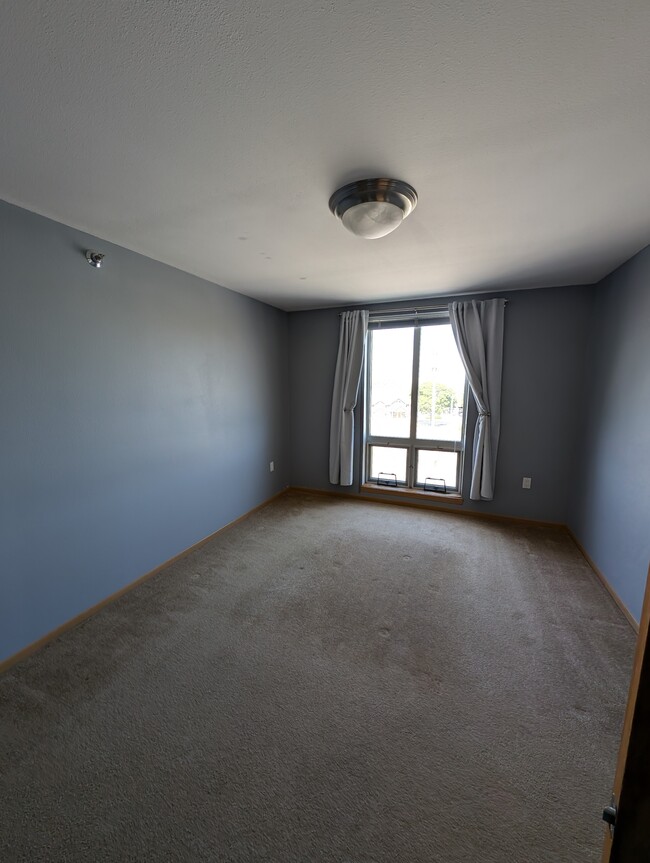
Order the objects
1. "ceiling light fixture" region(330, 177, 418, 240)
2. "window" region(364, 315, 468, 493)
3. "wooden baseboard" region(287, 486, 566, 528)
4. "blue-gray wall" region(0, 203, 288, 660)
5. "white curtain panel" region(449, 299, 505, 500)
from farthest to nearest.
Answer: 1. "window" region(364, 315, 468, 493)
2. "wooden baseboard" region(287, 486, 566, 528)
3. "white curtain panel" region(449, 299, 505, 500)
4. "blue-gray wall" region(0, 203, 288, 660)
5. "ceiling light fixture" region(330, 177, 418, 240)

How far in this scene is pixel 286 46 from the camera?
3.02ft

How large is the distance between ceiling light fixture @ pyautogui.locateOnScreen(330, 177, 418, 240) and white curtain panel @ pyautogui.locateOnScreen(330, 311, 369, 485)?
2.23 metres

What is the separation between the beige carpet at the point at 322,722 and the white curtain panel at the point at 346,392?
169 cm

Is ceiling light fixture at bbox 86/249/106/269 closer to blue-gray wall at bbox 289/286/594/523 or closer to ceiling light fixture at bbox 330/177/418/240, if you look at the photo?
ceiling light fixture at bbox 330/177/418/240

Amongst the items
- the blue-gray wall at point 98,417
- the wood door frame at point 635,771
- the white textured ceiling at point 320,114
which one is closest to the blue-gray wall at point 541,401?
the white textured ceiling at point 320,114

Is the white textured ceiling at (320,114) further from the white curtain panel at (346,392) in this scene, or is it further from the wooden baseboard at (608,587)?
the wooden baseboard at (608,587)

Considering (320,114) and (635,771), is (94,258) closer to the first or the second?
(320,114)

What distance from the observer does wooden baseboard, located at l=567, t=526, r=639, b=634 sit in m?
2.11

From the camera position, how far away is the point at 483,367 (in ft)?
11.4

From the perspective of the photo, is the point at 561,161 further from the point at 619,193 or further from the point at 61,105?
the point at 61,105

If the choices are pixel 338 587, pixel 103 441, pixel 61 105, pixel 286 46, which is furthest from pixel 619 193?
pixel 103 441

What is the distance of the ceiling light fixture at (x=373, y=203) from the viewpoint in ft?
5.01

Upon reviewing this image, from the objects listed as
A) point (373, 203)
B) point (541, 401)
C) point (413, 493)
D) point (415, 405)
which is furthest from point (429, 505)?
point (373, 203)

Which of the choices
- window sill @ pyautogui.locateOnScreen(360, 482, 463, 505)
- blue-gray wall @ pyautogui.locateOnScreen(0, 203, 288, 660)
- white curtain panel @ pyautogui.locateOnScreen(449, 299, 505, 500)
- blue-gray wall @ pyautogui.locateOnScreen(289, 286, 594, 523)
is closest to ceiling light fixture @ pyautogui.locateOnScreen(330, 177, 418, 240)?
blue-gray wall @ pyautogui.locateOnScreen(0, 203, 288, 660)
